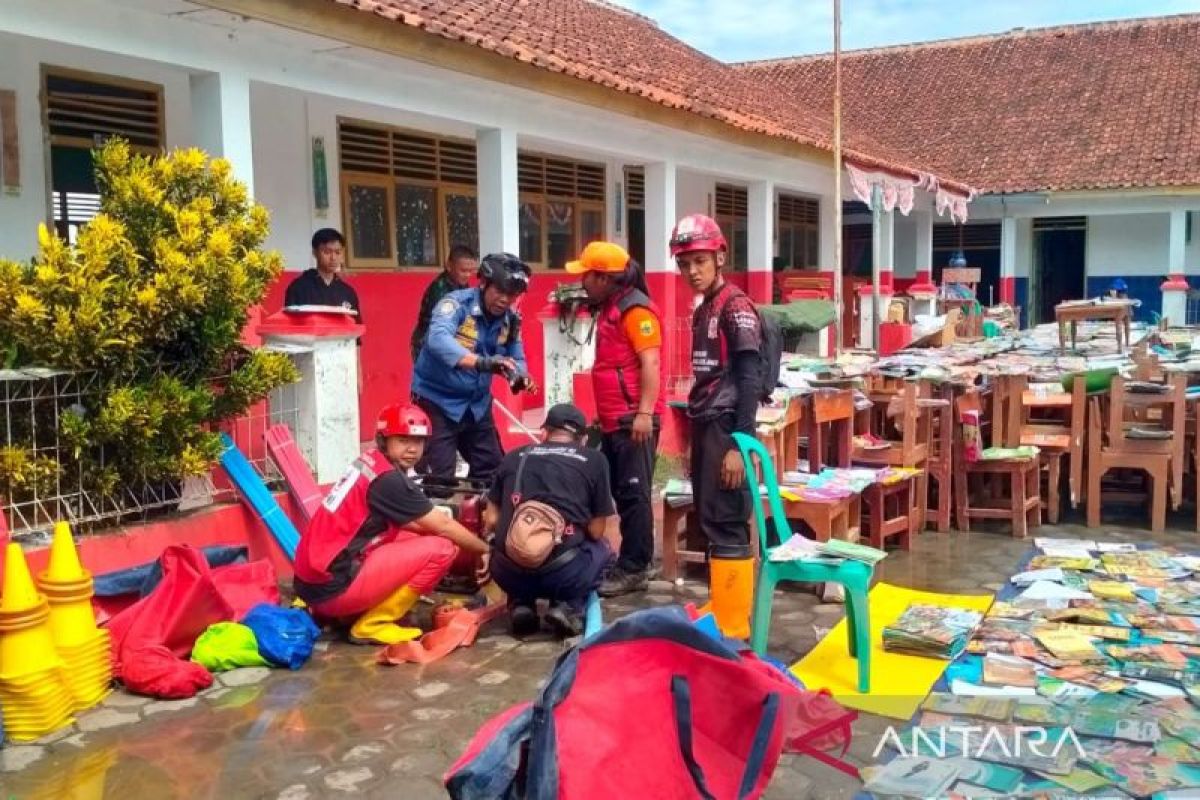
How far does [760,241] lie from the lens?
13070 millimetres

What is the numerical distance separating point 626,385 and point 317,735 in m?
2.30

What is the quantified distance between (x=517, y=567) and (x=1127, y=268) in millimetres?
20429

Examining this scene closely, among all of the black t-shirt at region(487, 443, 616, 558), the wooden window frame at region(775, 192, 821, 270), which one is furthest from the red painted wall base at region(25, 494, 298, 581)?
the wooden window frame at region(775, 192, 821, 270)

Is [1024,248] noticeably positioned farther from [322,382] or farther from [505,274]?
[322,382]

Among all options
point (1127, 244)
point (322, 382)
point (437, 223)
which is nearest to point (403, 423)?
point (322, 382)

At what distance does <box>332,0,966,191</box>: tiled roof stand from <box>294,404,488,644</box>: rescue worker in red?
2922mm

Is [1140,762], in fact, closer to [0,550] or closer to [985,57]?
[0,550]

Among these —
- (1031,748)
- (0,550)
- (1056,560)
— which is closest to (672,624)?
(1031,748)

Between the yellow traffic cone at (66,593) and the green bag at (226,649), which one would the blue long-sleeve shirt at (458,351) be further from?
the yellow traffic cone at (66,593)

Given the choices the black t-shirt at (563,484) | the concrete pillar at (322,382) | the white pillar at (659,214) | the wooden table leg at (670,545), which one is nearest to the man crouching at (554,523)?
the black t-shirt at (563,484)

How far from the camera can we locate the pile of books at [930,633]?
4.56 meters

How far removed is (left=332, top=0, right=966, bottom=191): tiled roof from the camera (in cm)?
743

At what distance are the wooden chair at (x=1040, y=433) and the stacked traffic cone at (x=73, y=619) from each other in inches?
224

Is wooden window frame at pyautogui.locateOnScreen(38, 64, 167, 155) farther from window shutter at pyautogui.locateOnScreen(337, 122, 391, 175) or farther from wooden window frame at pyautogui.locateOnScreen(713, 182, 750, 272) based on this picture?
wooden window frame at pyautogui.locateOnScreen(713, 182, 750, 272)
